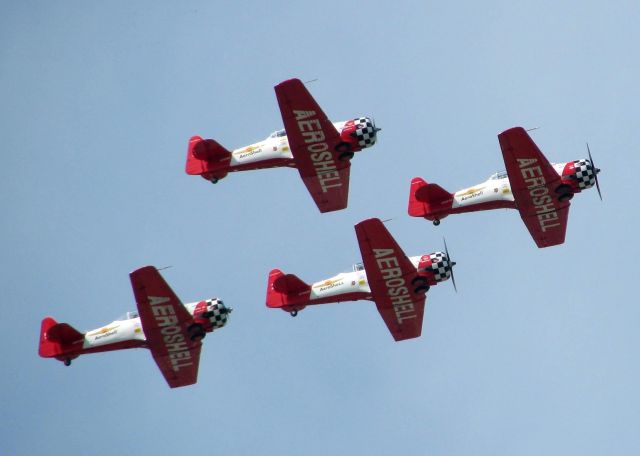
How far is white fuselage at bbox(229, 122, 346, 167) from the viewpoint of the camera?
78250 millimetres

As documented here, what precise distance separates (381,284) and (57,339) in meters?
13.3

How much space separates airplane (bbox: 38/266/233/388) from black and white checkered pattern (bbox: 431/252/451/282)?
26.8 ft

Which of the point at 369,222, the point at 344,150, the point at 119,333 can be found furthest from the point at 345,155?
the point at 119,333

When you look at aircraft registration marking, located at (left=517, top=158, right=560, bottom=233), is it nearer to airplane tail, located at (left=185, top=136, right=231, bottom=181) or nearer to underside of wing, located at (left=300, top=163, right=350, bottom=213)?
underside of wing, located at (left=300, top=163, right=350, bottom=213)

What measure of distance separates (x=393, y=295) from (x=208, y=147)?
9.99 meters

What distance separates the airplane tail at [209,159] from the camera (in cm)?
7981

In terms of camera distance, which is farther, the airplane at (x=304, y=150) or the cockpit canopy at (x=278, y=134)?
the cockpit canopy at (x=278, y=134)

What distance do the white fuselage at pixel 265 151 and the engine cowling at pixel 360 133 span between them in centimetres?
71

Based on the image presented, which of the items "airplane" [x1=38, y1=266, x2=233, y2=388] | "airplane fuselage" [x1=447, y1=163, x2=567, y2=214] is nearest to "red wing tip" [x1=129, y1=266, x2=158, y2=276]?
"airplane" [x1=38, y1=266, x2=233, y2=388]

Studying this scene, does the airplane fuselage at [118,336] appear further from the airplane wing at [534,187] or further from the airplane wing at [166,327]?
the airplane wing at [534,187]

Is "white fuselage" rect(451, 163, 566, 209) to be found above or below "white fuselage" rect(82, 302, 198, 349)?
above

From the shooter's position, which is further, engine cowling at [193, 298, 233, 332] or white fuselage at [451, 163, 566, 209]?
white fuselage at [451, 163, 566, 209]

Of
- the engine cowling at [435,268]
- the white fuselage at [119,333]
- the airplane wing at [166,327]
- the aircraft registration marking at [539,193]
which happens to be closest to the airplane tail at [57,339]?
the white fuselage at [119,333]

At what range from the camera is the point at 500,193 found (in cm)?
7769
